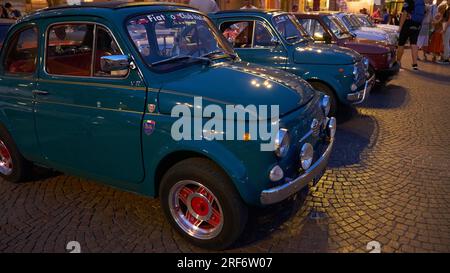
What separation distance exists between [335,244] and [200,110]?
1615 millimetres

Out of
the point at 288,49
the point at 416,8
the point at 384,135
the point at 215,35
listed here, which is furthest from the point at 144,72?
the point at 416,8

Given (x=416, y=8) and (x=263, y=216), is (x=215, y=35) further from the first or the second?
(x=416, y=8)

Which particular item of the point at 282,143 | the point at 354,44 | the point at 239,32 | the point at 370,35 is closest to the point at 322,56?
the point at 239,32

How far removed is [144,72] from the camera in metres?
2.93

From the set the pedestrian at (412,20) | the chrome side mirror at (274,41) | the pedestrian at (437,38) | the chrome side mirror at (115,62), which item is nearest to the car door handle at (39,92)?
the chrome side mirror at (115,62)

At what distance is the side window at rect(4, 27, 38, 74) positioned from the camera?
3.62 metres

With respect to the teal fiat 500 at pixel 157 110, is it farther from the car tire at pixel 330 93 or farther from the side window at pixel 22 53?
the car tire at pixel 330 93

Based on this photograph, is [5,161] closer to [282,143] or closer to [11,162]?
[11,162]

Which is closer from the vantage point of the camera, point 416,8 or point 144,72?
point 144,72

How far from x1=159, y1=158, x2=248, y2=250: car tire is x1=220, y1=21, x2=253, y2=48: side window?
383cm

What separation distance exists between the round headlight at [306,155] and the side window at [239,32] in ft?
12.0

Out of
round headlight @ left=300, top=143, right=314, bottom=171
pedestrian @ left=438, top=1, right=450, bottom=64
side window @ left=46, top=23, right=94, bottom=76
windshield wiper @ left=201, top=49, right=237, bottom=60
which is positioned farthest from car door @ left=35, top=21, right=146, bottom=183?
pedestrian @ left=438, top=1, right=450, bottom=64

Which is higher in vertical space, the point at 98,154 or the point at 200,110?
the point at 200,110
